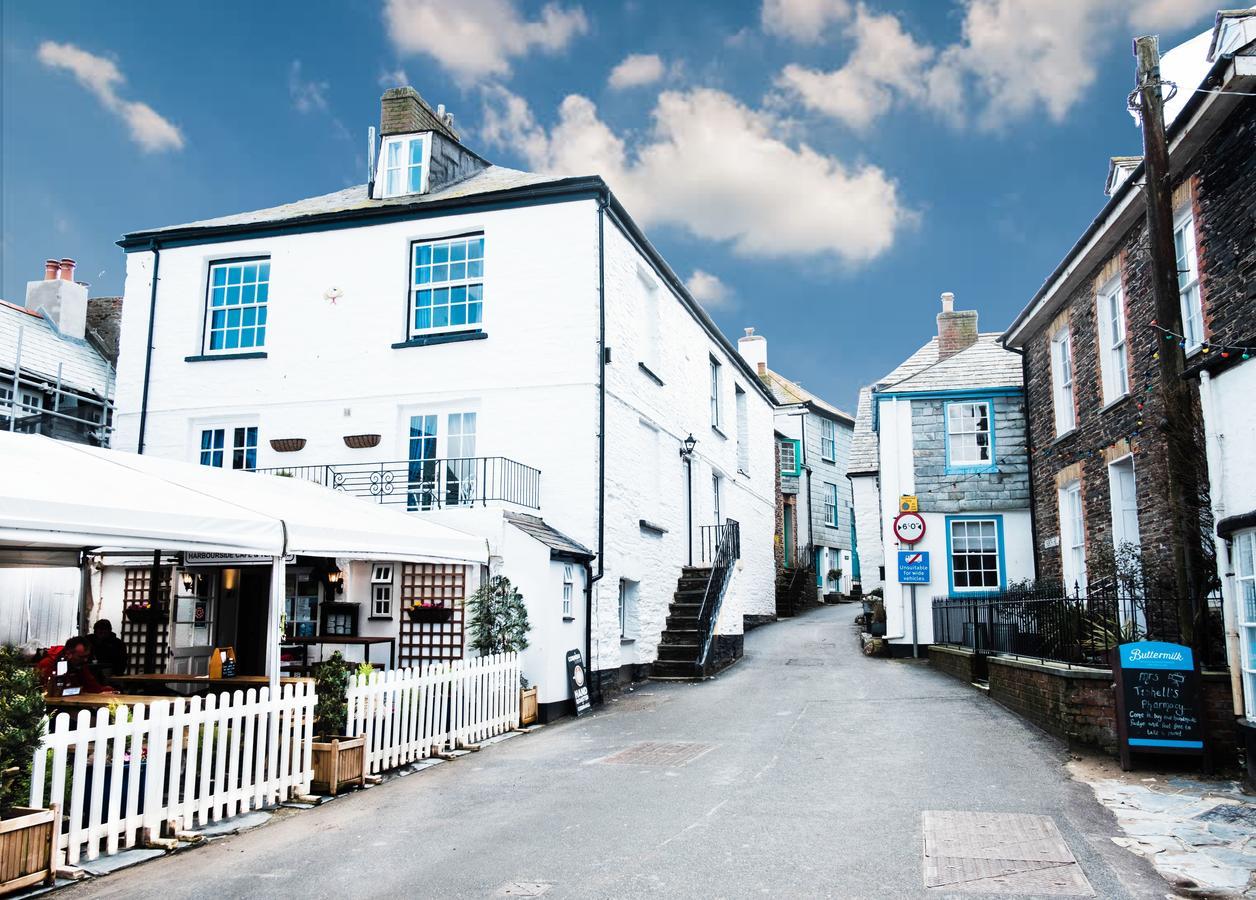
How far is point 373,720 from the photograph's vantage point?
31.9ft

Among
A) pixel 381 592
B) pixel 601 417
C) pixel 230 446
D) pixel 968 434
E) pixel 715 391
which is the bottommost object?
pixel 381 592

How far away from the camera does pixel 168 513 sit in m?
8.15

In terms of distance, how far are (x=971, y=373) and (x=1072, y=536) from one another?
192 inches

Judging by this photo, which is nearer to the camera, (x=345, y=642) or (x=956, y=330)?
(x=345, y=642)

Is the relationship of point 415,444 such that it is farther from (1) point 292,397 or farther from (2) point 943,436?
(2) point 943,436

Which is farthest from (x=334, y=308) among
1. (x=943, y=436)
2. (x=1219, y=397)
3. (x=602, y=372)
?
(x=1219, y=397)

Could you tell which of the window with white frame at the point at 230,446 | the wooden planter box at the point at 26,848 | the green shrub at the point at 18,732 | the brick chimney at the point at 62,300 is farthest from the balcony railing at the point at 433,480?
the brick chimney at the point at 62,300

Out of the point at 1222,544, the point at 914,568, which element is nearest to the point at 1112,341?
the point at 914,568

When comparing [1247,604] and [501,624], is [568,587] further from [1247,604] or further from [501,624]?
[1247,604]

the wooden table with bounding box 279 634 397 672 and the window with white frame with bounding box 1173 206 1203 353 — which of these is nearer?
the window with white frame with bounding box 1173 206 1203 353

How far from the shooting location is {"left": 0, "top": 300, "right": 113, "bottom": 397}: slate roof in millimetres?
22516

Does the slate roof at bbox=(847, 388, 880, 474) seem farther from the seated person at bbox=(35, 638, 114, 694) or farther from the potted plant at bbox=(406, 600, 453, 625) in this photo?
the seated person at bbox=(35, 638, 114, 694)

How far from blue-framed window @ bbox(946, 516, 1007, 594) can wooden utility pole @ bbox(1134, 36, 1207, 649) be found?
949 centimetres

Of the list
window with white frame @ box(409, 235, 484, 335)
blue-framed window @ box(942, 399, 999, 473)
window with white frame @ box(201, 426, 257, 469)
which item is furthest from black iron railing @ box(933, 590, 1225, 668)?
window with white frame @ box(201, 426, 257, 469)
